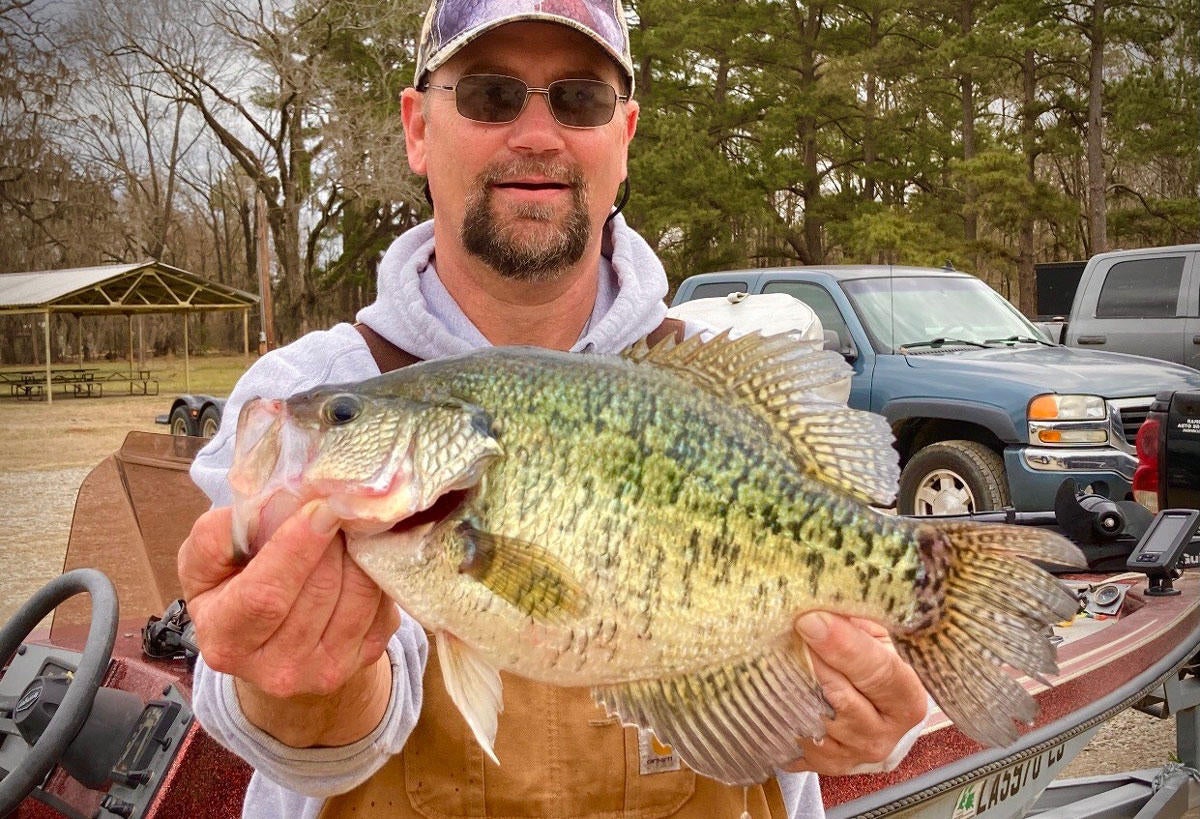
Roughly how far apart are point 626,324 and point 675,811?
938 mm

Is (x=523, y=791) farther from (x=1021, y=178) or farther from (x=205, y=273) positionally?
(x=205, y=273)

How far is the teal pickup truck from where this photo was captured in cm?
743

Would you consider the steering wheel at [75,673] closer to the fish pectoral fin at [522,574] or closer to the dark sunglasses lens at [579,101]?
the fish pectoral fin at [522,574]

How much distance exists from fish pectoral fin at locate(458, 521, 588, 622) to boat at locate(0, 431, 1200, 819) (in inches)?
32.4

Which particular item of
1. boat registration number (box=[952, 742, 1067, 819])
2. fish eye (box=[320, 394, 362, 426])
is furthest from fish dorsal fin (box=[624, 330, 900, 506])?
boat registration number (box=[952, 742, 1067, 819])

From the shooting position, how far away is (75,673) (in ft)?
7.25

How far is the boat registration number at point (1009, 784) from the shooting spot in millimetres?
3363

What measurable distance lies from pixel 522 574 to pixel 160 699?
1307 millimetres

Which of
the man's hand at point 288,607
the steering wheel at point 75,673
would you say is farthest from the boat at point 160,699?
the man's hand at point 288,607

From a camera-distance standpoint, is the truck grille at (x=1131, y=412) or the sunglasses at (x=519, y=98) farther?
the truck grille at (x=1131, y=412)

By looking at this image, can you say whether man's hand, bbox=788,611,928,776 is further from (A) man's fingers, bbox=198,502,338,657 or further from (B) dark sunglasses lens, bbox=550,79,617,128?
(B) dark sunglasses lens, bbox=550,79,617,128

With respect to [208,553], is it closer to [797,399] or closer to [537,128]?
[797,399]

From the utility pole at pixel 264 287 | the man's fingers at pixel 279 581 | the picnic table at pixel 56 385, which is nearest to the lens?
the man's fingers at pixel 279 581

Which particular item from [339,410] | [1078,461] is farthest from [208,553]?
[1078,461]
